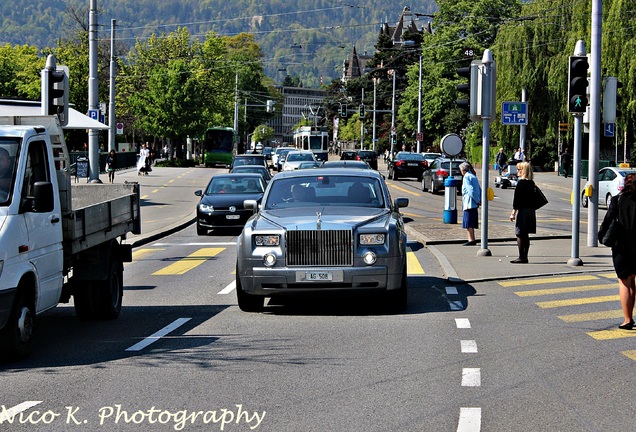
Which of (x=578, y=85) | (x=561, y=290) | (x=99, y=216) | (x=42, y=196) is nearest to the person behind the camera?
(x=42, y=196)

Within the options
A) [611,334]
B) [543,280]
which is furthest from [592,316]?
[543,280]

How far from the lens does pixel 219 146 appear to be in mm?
86500

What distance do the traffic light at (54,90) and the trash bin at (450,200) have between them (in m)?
9.84

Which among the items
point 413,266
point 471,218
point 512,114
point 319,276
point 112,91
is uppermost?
point 112,91

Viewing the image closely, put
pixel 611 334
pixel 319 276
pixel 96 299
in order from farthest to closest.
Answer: pixel 319 276, pixel 96 299, pixel 611 334

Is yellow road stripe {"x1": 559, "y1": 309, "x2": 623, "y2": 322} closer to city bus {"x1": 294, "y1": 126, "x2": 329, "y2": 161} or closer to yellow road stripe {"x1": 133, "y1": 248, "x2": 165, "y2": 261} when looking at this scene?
yellow road stripe {"x1": 133, "y1": 248, "x2": 165, "y2": 261}

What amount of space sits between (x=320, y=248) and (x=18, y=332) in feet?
13.5

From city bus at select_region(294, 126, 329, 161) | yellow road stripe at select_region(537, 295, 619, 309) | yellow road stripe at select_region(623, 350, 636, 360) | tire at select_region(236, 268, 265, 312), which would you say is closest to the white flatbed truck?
tire at select_region(236, 268, 265, 312)

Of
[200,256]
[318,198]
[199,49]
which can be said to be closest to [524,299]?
[318,198]

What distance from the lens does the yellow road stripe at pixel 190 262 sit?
18425mm

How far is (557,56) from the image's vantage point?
5634cm

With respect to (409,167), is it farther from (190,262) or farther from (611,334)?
(611,334)

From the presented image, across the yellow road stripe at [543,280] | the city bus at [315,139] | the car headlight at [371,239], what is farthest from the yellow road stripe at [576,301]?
the city bus at [315,139]

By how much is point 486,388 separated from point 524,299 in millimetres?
5950
